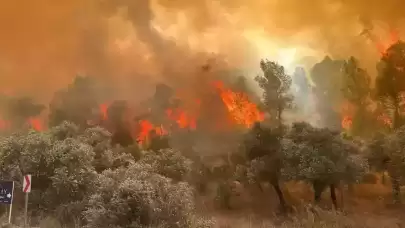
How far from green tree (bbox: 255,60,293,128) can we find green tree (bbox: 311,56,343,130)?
1.64 m

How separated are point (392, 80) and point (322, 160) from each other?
7.36m

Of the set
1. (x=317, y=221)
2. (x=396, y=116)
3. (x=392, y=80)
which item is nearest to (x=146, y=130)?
(x=317, y=221)

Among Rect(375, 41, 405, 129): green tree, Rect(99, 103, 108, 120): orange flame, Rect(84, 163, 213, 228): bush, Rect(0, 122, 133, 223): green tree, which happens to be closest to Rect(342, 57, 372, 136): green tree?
Rect(375, 41, 405, 129): green tree

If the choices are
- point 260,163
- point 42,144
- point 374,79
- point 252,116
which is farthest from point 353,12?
point 42,144

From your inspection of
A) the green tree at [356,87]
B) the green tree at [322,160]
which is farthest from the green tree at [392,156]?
the green tree at [356,87]

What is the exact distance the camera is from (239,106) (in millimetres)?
22734

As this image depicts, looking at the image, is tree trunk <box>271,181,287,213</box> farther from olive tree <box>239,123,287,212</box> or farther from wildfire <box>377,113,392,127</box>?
wildfire <box>377,113,392,127</box>

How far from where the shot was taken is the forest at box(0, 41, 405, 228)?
44.2 ft

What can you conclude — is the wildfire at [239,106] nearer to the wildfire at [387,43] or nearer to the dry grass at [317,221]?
the dry grass at [317,221]

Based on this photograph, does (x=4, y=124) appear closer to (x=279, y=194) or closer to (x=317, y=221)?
(x=279, y=194)

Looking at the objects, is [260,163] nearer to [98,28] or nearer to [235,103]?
[235,103]

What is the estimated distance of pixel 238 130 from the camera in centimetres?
2114

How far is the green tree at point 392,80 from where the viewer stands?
19469 millimetres

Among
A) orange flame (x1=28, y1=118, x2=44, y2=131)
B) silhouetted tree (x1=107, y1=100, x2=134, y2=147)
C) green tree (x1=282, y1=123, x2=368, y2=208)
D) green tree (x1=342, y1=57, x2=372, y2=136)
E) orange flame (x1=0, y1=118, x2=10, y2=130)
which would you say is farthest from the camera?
orange flame (x1=28, y1=118, x2=44, y2=131)
